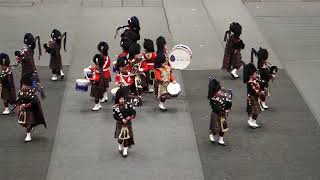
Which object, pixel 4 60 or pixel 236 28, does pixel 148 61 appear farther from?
pixel 4 60

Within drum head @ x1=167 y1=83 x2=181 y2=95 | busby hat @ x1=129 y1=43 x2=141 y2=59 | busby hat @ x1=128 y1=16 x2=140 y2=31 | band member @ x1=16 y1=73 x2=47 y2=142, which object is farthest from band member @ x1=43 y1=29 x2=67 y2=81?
drum head @ x1=167 y1=83 x2=181 y2=95

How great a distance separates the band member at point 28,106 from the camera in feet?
40.9

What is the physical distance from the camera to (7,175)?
38.5 feet

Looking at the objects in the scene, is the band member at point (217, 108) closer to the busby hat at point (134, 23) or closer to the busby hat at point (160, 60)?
the busby hat at point (160, 60)

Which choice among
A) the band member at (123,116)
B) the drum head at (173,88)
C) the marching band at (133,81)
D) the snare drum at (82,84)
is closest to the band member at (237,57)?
the marching band at (133,81)

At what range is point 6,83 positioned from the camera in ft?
45.6

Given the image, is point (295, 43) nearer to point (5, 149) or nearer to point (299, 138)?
point (299, 138)

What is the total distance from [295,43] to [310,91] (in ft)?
13.1

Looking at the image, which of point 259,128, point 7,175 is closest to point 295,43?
point 259,128

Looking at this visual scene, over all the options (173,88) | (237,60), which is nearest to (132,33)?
(173,88)

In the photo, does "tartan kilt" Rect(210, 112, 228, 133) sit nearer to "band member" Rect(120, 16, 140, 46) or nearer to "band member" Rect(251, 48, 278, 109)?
"band member" Rect(251, 48, 278, 109)

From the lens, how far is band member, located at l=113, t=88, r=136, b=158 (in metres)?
11.9

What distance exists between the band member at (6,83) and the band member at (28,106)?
4.39 ft

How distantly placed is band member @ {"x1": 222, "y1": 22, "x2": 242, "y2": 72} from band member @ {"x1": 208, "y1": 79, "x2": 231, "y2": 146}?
3536 mm
